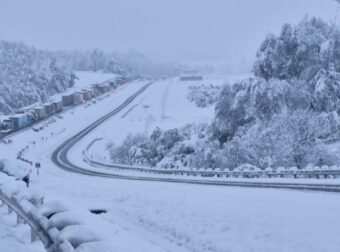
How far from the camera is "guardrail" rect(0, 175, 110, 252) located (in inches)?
224

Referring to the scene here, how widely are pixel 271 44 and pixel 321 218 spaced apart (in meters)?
49.4

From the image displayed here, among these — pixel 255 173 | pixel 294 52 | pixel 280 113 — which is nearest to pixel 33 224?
pixel 255 173

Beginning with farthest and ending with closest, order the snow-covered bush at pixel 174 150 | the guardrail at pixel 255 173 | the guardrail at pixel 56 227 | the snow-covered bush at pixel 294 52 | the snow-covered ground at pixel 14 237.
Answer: the snow-covered bush at pixel 294 52, the snow-covered bush at pixel 174 150, the guardrail at pixel 255 173, the snow-covered ground at pixel 14 237, the guardrail at pixel 56 227

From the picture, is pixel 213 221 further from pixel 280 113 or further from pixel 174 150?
pixel 174 150

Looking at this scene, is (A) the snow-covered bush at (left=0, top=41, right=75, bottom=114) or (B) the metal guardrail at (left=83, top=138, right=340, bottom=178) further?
(A) the snow-covered bush at (left=0, top=41, right=75, bottom=114)

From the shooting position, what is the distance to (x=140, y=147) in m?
68.0

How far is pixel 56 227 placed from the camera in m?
6.69

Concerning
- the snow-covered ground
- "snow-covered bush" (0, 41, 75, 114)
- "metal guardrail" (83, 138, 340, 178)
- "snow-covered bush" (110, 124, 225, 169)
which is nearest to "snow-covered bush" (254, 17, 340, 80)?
"snow-covered bush" (110, 124, 225, 169)

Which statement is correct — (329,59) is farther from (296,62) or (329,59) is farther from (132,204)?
(132,204)

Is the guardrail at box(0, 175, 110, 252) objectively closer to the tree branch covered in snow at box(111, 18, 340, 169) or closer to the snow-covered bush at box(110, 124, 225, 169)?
the tree branch covered in snow at box(111, 18, 340, 169)

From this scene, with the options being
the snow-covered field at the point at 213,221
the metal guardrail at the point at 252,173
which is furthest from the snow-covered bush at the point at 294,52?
the snow-covered field at the point at 213,221

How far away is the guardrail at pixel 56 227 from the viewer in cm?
569

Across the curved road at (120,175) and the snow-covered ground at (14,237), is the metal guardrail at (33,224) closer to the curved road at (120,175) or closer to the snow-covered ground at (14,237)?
the snow-covered ground at (14,237)

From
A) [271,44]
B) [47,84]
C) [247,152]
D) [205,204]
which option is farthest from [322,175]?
[47,84]
